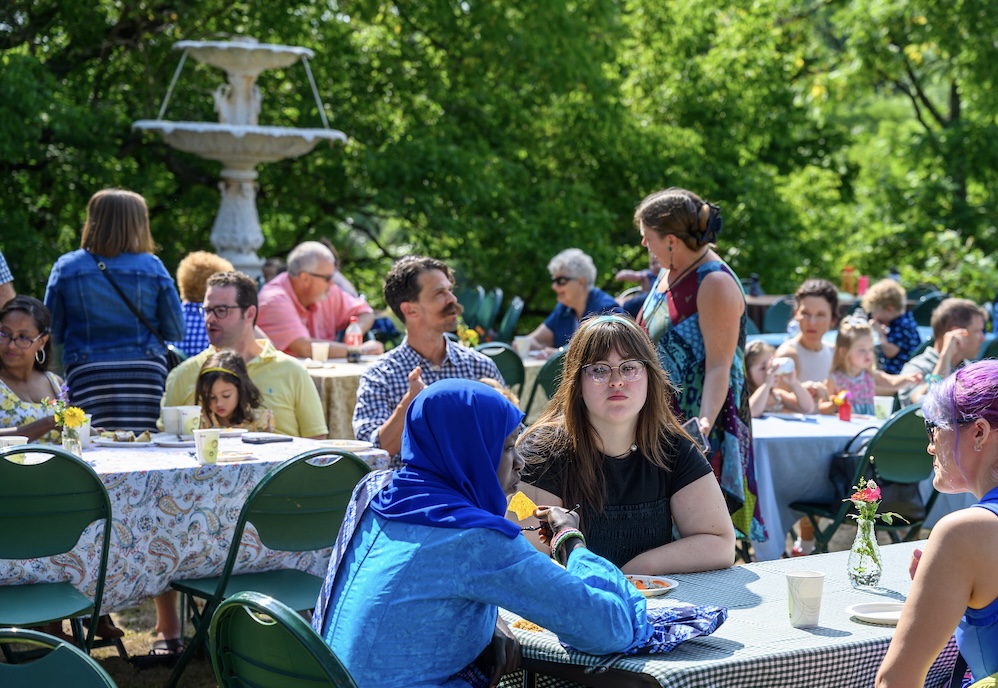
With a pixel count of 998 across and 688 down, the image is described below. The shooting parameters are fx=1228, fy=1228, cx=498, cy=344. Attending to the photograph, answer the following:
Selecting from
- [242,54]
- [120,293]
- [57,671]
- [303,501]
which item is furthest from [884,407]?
[242,54]

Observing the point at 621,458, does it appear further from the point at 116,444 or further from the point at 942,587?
the point at 116,444

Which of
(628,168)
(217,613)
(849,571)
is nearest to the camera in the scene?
(217,613)

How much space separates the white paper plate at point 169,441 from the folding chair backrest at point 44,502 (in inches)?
29.3

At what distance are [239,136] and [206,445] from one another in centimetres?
624

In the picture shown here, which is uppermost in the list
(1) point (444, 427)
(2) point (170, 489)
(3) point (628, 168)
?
(3) point (628, 168)

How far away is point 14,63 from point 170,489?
7282 millimetres

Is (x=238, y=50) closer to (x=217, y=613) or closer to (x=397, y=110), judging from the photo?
(x=397, y=110)

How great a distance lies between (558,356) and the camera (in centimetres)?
663

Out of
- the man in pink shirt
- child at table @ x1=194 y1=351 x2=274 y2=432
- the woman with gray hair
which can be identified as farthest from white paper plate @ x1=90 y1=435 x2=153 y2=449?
the woman with gray hair

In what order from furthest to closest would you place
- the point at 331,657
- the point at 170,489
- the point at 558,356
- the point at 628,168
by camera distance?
the point at 628,168
the point at 558,356
the point at 170,489
the point at 331,657

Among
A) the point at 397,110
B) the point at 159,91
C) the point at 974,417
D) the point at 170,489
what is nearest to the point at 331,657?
the point at 974,417

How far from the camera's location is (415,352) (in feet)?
15.1

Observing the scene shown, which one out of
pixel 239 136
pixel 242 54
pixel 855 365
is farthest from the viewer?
pixel 242 54

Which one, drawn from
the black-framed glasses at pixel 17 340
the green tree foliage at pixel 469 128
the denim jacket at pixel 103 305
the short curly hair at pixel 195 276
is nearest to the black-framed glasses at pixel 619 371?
the black-framed glasses at pixel 17 340
